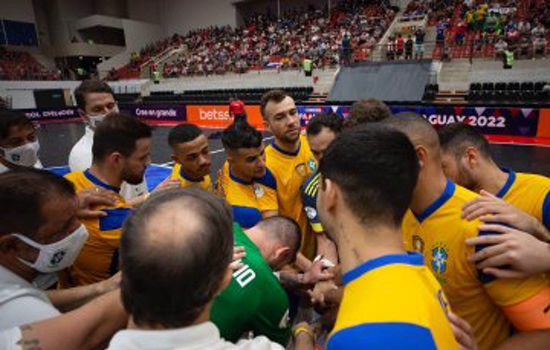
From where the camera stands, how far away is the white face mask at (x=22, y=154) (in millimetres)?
3322

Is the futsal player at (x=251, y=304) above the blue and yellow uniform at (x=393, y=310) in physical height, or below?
below

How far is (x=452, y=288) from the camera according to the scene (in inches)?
65.7

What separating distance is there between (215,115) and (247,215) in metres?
15.8

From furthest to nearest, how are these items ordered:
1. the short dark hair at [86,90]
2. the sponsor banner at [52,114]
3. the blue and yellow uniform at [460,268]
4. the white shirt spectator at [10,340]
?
the sponsor banner at [52,114], the short dark hair at [86,90], the blue and yellow uniform at [460,268], the white shirt spectator at [10,340]

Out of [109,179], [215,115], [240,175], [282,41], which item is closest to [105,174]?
[109,179]

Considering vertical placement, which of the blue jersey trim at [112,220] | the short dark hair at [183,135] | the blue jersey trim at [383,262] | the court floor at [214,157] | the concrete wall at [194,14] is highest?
the concrete wall at [194,14]

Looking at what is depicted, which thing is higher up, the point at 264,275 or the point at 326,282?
the point at 264,275

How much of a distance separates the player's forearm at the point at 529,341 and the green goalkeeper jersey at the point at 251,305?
0.96 meters

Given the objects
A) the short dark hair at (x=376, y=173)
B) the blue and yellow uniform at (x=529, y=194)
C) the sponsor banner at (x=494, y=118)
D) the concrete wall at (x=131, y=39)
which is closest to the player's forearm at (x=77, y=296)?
the short dark hair at (x=376, y=173)

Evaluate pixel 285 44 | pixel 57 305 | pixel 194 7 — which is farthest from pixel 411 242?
pixel 194 7

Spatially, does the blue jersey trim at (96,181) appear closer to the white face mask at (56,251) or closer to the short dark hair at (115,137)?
the short dark hair at (115,137)

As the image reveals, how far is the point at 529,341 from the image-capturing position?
4.69ft

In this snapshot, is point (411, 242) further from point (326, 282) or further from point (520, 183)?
point (520, 183)

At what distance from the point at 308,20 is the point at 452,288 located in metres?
31.8
